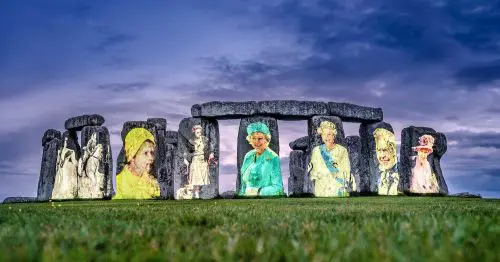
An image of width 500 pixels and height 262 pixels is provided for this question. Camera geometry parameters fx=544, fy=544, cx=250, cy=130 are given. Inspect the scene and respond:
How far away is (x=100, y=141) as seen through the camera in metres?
24.2

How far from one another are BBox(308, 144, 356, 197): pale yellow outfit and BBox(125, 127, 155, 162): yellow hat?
711cm

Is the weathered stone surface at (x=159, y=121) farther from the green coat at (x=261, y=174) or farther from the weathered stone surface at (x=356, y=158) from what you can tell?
the weathered stone surface at (x=356, y=158)

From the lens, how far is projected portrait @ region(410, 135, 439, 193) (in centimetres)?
2411

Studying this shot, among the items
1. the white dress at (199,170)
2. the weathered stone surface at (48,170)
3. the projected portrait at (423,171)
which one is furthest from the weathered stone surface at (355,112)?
the weathered stone surface at (48,170)

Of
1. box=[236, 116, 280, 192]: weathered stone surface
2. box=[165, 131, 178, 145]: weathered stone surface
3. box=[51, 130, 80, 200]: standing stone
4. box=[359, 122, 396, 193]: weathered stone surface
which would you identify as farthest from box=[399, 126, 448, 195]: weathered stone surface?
box=[51, 130, 80, 200]: standing stone

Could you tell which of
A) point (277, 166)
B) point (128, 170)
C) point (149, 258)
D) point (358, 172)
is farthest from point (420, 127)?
point (149, 258)

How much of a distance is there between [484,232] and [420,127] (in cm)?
2260

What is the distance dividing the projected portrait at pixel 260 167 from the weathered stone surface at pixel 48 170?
34.6ft

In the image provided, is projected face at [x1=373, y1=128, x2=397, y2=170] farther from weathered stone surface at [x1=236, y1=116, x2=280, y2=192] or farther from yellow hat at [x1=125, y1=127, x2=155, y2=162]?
yellow hat at [x1=125, y1=127, x2=155, y2=162]

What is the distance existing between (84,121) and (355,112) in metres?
12.3

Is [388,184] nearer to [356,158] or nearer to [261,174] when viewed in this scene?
[356,158]

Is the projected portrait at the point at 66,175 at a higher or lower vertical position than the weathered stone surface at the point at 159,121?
lower

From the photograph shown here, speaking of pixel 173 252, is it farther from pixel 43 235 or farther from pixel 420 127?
pixel 420 127

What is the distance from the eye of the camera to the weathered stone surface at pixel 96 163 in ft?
79.4
